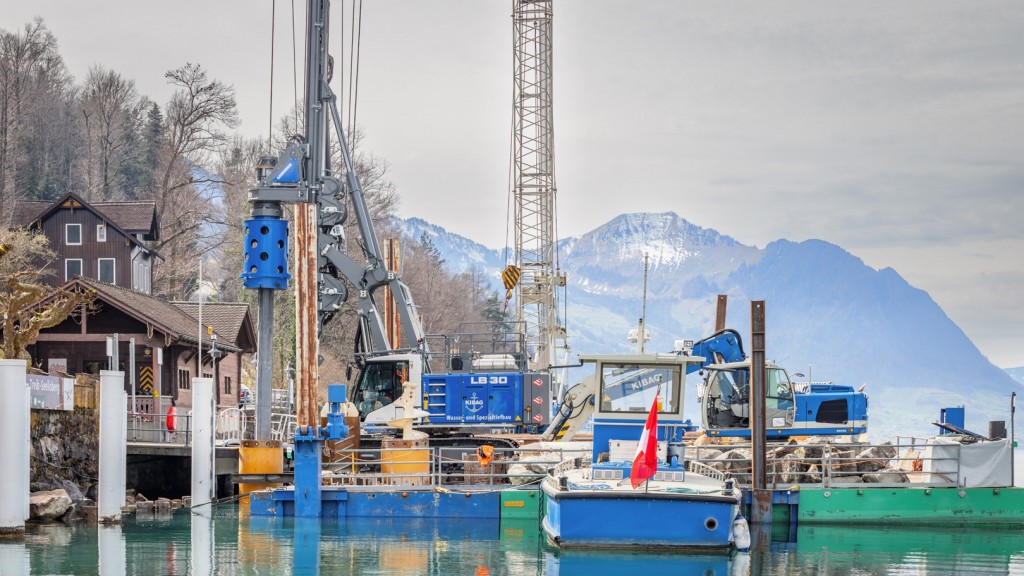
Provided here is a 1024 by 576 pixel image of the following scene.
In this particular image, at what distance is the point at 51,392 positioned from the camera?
112ft

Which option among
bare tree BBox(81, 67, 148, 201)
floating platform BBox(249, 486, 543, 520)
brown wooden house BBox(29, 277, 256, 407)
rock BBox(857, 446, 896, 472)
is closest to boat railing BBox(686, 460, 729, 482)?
floating platform BBox(249, 486, 543, 520)

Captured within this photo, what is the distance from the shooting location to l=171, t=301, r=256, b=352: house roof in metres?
59.2

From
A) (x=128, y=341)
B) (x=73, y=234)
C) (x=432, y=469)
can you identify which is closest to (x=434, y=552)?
(x=432, y=469)

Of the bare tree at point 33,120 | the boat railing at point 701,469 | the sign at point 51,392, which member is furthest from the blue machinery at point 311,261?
the bare tree at point 33,120

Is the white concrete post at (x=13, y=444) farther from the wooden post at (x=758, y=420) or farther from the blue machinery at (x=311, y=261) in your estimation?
the wooden post at (x=758, y=420)

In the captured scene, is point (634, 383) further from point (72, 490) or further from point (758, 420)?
point (72, 490)

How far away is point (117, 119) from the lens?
99000mm

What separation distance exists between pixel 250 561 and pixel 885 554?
40.5 feet

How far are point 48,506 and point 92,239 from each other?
4213 centimetres

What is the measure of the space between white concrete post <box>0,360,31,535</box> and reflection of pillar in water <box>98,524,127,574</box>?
179 cm

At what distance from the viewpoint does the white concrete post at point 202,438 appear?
34219 mm

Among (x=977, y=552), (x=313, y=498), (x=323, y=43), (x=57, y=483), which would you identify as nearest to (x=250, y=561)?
(x=313, y=498)

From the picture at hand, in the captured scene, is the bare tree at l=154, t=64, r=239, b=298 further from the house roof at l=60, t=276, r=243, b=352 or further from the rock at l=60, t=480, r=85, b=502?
the rock at l=60, t=480, r=85, b=502

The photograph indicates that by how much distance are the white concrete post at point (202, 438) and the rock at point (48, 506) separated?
3327 mm
